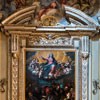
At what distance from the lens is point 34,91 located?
12.7 m

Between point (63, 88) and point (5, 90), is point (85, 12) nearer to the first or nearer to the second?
point (63, 88)

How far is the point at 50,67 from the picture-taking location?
12.7 metres

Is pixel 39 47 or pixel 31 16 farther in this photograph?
pixel 39 47

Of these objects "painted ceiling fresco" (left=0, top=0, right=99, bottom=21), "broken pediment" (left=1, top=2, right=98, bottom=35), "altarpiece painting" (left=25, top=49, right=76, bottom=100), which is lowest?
"altarpiece painting" (left=25, top=49, right=76, bottom=100)

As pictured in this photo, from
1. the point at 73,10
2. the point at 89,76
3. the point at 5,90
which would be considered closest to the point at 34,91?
the point at 5,90

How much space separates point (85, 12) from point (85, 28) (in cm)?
50

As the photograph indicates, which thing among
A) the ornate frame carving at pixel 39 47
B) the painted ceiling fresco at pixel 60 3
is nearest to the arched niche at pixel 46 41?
the ornate frame carving at pixel 39 47

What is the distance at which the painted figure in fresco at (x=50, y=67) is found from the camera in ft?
41.7

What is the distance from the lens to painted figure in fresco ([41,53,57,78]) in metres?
12.7

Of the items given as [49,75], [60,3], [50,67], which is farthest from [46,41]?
[60,3]

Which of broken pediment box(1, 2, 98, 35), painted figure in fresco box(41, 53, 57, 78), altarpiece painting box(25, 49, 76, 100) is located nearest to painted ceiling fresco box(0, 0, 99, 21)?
broken pediment box(1, 2, 98, 35)

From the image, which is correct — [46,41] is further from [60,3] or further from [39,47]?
[60,3]

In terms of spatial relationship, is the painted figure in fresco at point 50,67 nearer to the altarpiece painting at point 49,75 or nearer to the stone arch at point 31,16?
the altarpiece painting at point 49,75

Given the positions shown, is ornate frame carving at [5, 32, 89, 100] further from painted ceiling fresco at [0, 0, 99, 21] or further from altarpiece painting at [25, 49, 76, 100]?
painted ceiling fresco at [0, 0, 99, 21]
